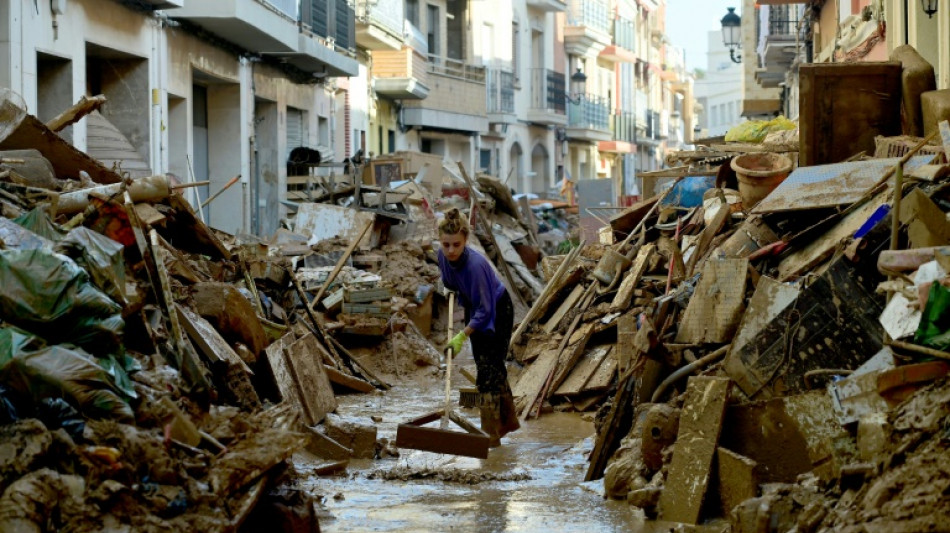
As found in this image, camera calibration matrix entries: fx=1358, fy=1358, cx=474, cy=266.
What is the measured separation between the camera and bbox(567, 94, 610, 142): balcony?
50.9m

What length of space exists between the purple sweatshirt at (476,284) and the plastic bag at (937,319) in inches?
145

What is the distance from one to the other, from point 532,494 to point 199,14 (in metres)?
12.4

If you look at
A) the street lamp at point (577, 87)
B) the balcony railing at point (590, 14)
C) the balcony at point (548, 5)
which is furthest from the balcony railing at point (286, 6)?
the balcony railing at point (590, 14)

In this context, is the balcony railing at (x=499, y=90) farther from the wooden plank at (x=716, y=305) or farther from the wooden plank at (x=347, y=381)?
the wooden plank at (x=716, y=305)

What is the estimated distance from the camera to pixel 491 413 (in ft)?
30.5

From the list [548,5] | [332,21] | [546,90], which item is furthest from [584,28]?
[332,21]

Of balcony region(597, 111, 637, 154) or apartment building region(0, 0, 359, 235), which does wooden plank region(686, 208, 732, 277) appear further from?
balcony region(597, 111, 637, 154)

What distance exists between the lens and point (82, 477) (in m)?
5.53

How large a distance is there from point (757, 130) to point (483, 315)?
8482 mm

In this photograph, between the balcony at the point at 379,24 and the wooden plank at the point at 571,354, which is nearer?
the wooden plank at the point at 571,354

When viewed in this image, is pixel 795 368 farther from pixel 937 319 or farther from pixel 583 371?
pixel 583 371

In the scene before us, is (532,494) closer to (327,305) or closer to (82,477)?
(82,477)

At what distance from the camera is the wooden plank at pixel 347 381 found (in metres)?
11.7

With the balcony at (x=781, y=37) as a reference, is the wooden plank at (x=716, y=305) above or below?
below
